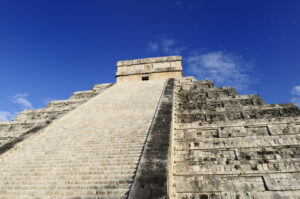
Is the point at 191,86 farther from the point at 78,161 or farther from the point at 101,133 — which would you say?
the point at 78,161

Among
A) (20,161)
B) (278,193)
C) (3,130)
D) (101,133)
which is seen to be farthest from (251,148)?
(3,130)

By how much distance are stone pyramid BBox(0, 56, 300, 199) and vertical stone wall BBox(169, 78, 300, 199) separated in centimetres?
2

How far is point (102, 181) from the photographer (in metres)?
4.46

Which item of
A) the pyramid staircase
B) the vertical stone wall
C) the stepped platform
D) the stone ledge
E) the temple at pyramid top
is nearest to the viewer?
the stepped platform

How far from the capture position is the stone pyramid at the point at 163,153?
441cm

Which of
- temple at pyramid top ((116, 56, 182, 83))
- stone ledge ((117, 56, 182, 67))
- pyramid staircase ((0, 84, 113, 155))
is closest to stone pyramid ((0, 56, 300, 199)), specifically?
pyramid staircase ((0, 84, 113, 155))

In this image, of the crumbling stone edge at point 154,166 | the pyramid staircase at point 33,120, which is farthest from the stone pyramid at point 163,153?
the pyramid staircase at point 33,120

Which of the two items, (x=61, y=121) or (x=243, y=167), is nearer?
(x=243, y=167)

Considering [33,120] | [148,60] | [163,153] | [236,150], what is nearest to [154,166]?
[163,153]

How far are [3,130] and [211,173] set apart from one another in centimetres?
964

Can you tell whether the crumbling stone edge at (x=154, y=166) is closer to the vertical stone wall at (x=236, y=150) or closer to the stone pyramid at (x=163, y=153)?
the stone pyramid at (x=163, y=153)

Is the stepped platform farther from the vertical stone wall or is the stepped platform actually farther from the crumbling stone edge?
the vertical stone wall

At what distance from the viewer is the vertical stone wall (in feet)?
15.1

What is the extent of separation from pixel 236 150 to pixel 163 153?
226 centimetres
